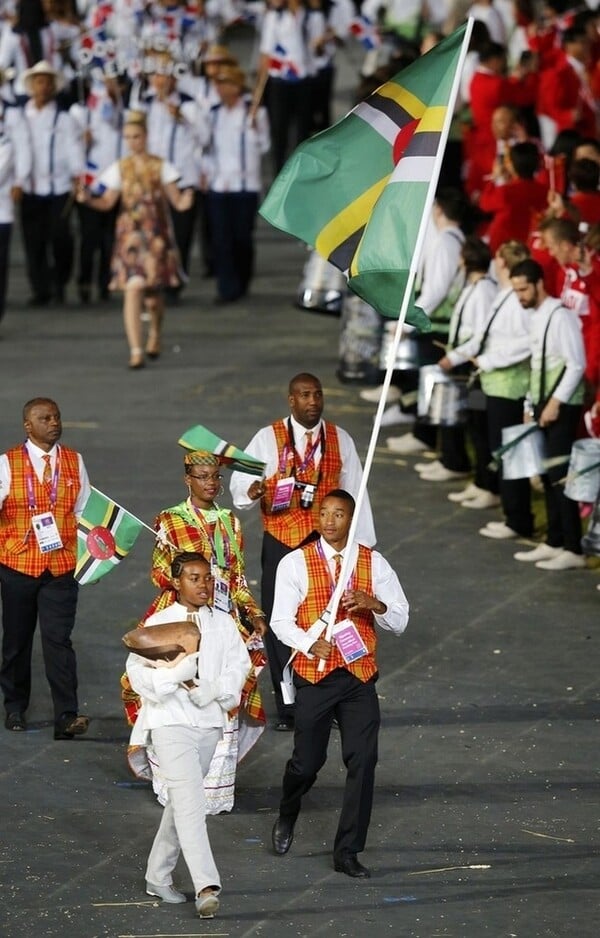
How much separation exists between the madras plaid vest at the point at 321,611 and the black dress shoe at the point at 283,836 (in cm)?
68

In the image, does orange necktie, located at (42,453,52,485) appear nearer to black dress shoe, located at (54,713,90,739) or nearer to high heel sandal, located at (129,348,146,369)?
black dress shoe, located at (54,713,90,739)

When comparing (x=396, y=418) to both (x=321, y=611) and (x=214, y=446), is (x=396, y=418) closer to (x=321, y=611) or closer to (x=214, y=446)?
(x=214, y=446)

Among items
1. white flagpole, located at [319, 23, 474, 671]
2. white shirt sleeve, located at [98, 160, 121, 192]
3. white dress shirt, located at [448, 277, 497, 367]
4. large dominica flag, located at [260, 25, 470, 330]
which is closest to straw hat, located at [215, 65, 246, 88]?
white shirt sleeve, located at [98, 160, 121, 192]

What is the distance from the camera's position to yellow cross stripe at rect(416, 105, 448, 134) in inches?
372

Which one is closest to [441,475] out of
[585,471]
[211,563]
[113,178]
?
[585,471]

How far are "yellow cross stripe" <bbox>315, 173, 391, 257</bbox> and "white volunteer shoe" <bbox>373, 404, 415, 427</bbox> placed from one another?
6.87 metres

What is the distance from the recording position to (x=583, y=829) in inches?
372

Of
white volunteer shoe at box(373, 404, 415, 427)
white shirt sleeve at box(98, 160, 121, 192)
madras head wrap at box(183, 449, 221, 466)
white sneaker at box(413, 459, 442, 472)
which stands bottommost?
white sneaker at box(413, 459, 442, 472)

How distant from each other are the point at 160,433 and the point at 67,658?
5968mm

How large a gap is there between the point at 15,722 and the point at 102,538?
3.88 ft

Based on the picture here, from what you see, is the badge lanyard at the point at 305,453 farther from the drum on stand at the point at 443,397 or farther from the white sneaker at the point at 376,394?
the white sneaker at the point at 376,394

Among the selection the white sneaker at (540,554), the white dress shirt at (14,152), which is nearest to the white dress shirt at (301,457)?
the white sneaker at (540,554)

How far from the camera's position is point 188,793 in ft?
27.6

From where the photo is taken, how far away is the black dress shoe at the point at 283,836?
9156mm
